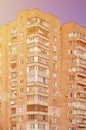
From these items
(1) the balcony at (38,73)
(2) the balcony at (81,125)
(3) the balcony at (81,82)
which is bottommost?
(2) the balcony at (81,125)

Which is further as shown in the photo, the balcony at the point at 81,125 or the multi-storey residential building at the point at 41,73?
the balcony at the point at 81,125

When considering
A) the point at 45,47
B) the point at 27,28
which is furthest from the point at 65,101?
the point at 27,28

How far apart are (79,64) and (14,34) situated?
15238 millimetres

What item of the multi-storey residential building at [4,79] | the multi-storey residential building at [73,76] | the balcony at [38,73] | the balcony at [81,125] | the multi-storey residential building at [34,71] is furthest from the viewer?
the multi-storey residential building at [73,76]

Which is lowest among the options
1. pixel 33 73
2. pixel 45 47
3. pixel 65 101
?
pixel 65 101

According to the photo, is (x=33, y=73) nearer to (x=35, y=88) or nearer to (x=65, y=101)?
(x=35, y=88)

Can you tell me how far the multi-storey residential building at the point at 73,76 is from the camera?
227 ft

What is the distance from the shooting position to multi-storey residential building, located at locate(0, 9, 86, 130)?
64.3m

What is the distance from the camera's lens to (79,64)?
71625mm

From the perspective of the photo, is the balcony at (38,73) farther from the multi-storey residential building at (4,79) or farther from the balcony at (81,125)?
the balcony at (81,125)

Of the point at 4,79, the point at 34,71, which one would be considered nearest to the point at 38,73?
the point at 34,71

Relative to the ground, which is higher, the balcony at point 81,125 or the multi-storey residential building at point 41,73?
the multi-storey residential building at point 41,73

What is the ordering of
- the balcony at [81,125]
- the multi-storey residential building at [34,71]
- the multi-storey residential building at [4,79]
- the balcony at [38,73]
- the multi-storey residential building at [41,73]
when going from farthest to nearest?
the balcony at [81,125]
the multi-storey residential building at [4,79]
the multi-storey residential building at [41,73]
the balcony at [38,73]
the multi-storey residential building at [34,71]

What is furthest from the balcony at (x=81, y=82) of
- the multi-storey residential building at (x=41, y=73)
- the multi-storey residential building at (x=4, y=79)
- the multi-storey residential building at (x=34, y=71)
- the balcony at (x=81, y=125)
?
the multi-storey residential building at (x=4, y=79)
